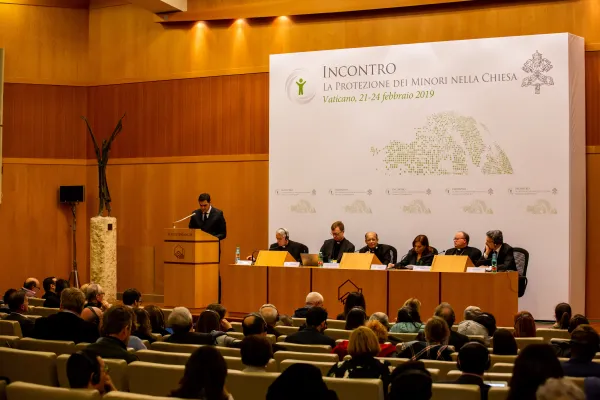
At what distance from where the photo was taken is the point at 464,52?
1075 centimetres

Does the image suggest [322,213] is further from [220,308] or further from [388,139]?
[220,308]

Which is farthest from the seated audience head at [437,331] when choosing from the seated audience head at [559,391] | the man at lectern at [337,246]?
the man at lectern at [337,246]

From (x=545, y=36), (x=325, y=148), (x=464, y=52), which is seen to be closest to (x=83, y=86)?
(x=325, y=148)

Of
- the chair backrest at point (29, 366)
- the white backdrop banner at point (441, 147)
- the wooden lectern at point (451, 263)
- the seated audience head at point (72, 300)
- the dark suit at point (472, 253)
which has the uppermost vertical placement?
the white backdrop banner at point (441, 147)

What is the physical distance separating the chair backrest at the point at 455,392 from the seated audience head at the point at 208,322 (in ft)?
8.67

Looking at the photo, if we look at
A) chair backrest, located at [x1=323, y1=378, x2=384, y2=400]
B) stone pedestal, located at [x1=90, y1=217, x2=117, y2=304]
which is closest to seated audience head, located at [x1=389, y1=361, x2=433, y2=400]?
chair backrest, located at [x1=323, y1=378, x2=384, y2=400]

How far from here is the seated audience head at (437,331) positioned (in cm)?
498

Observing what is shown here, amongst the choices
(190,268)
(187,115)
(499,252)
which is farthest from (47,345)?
(187,115)

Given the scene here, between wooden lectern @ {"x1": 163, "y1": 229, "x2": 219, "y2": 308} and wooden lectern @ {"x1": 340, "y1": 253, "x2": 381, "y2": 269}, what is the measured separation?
5.45 ft

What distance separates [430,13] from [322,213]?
318 cm

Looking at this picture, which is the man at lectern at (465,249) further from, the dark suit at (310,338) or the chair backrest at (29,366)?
the chair backrest at (29,366)

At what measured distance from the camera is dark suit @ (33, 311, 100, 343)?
5551 millimetres

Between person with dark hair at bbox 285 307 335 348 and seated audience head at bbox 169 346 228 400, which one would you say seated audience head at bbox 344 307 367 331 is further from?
seated audience head at bbox 169 346 228 400

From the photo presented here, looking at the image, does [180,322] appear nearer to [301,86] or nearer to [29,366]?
[29,366]
